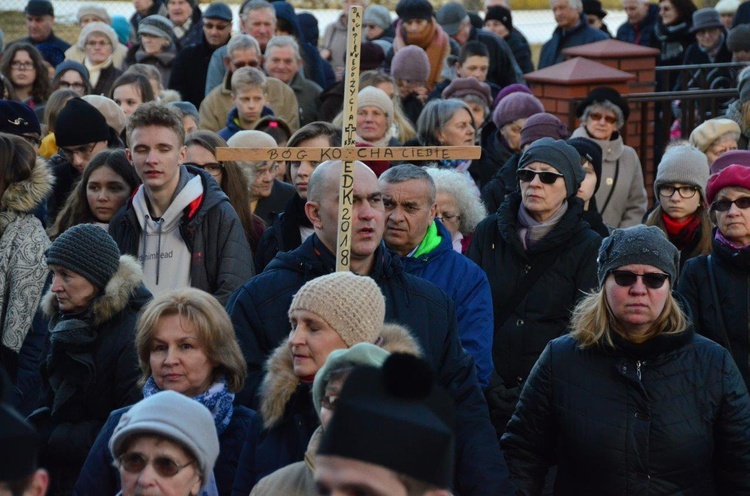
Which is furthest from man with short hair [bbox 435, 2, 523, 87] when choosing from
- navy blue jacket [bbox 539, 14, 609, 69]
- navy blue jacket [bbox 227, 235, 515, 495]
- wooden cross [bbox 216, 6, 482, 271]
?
navy blue jacket [bbox 227, 235, 515, 495]

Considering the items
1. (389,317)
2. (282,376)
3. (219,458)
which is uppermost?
(389,317)

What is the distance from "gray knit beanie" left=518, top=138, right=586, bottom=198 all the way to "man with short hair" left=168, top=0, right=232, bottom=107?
250 inches

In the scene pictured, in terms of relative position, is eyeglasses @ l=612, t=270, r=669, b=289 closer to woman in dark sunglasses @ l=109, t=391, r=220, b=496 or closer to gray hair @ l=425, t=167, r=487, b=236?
woman in dark sunglasses @ l=109, t=391, r=220, b=496

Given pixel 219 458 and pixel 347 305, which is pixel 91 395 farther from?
pixel 347 305

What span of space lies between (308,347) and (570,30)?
420 inches

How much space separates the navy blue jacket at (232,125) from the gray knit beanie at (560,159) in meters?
3.61

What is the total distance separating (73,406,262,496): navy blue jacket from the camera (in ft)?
16.6

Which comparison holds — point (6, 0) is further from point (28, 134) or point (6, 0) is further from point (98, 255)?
point (98, 255)

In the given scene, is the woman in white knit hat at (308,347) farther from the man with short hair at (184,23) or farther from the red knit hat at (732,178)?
the man with short hair at (184,23)

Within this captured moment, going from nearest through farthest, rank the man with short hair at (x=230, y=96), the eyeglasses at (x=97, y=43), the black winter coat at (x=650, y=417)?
the black winter coat at (x=650, y=417) < the man with short hair at (x=230, y=96) < the eyeglasses at (x=97, y=43)

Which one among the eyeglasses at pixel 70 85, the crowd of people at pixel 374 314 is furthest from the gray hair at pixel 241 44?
the crowd of people at pixel 374 314

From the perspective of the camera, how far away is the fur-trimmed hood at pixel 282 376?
189 inches

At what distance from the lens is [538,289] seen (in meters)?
6.86

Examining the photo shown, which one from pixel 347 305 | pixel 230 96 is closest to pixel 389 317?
pixel 347 305
